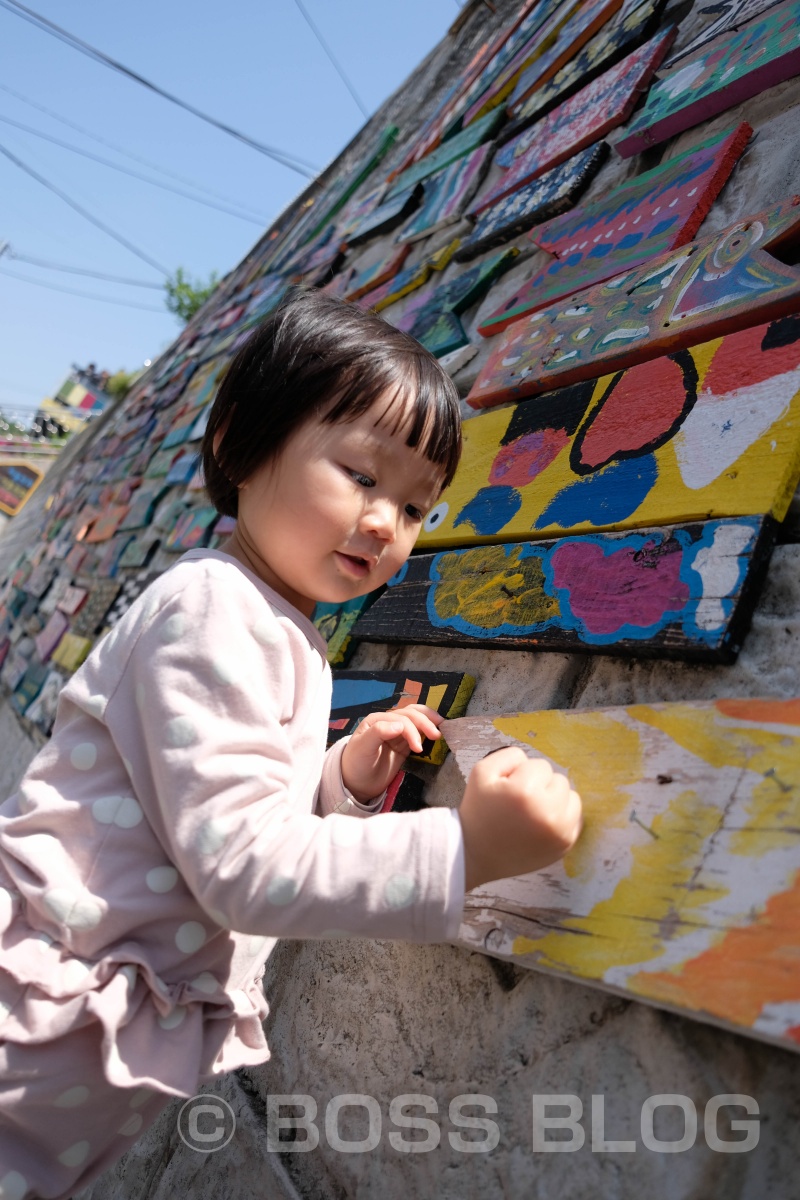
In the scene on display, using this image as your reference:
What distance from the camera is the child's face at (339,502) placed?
2.79ft

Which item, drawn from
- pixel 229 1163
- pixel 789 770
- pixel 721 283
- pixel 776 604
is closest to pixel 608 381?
pixel 721 283

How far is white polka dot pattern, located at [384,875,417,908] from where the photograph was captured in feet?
2.18

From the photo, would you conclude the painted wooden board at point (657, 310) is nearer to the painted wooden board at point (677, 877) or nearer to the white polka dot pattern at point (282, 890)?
the painted wooden board at point (677, 877)

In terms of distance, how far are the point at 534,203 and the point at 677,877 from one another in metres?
1.73

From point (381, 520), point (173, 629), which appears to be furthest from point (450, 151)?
point (173, 629)

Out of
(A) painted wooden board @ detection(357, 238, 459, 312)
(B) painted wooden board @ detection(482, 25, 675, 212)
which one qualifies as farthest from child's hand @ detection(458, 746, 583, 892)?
(A) painted wooden board @ detection(357, 238, 459, 312)

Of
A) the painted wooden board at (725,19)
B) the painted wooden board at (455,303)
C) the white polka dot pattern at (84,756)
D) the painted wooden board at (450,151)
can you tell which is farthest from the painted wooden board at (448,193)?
the white polka dot pattern at (84,756)

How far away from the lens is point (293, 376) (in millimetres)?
889

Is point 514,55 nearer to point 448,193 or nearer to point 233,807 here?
point 448,193

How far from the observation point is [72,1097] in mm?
765

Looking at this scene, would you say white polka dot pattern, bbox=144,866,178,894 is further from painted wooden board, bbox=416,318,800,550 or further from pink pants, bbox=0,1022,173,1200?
painted wooden board, bbox=416,318,800,550

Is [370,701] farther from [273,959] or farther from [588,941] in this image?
[588,941]

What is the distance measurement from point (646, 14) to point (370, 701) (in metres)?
1.89

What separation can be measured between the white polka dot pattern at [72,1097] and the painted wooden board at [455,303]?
1.59 m
